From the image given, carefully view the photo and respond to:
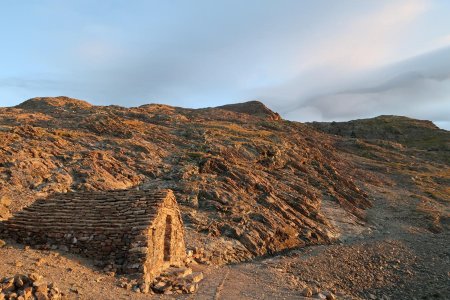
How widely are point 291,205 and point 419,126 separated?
94869mm

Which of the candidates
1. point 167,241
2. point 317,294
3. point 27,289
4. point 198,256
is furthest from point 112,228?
point 317,294

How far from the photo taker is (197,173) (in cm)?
3684

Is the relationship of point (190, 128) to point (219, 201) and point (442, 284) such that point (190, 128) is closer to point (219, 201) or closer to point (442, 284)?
point (219, 201)

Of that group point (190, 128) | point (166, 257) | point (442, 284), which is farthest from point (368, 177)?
point (166, 257)

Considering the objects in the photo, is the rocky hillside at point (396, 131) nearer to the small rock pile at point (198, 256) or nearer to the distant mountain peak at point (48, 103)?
the distant mountain peak at point (48, 103)

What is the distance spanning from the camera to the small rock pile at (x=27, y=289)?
12578mm

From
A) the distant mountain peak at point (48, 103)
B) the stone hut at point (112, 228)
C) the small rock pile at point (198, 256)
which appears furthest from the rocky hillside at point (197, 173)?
the stone hut at point (112, 228)

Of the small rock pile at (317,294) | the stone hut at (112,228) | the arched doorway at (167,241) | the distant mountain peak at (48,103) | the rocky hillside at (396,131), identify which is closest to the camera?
the stone hut at (112,228)

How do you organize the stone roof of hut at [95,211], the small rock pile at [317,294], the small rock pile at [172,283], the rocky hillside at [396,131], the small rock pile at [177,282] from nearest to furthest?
the small rock pile at [172,283] < the small rock pile at [177,282] < the stone roof of hut at [95,211] < the small rock pile at [317,294] < the rocky hillside at [396,131]

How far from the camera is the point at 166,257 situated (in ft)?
67.3

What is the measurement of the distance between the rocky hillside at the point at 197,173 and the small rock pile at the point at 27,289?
824cm

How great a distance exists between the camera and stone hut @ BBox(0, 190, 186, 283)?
690 inches

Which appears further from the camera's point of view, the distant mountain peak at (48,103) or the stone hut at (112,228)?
the distant mountain peak at (48,103)

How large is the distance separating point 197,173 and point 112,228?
18864 mm
